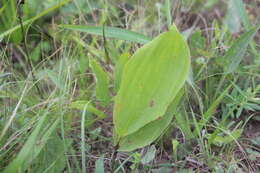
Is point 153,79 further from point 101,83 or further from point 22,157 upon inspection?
point 22,157

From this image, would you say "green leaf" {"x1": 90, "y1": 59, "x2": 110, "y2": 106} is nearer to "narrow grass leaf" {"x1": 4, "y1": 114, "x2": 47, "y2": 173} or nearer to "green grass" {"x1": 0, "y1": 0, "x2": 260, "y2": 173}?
"green grass" {"x1": 0, "y1": 0, "x2": 260, "y2": 173}

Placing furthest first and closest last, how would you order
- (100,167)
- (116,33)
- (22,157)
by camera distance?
Result: (116,33) < (100,167) < (22,157)

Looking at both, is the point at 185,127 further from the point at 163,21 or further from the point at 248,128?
the point at 163,21

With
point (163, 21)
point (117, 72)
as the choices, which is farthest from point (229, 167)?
point (163, 21)

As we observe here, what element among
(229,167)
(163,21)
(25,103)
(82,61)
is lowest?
(229,167)

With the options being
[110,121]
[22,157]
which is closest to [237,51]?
[110,121]

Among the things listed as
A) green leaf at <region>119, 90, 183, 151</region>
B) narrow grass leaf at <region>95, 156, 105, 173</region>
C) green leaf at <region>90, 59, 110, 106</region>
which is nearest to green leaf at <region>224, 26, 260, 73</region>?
green leaf at <region>119, 90, 183, 151</region>

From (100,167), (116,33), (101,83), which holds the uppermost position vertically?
(116,33)

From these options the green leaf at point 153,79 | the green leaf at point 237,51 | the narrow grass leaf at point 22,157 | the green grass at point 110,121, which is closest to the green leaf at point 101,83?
the green grass at point 110,121
